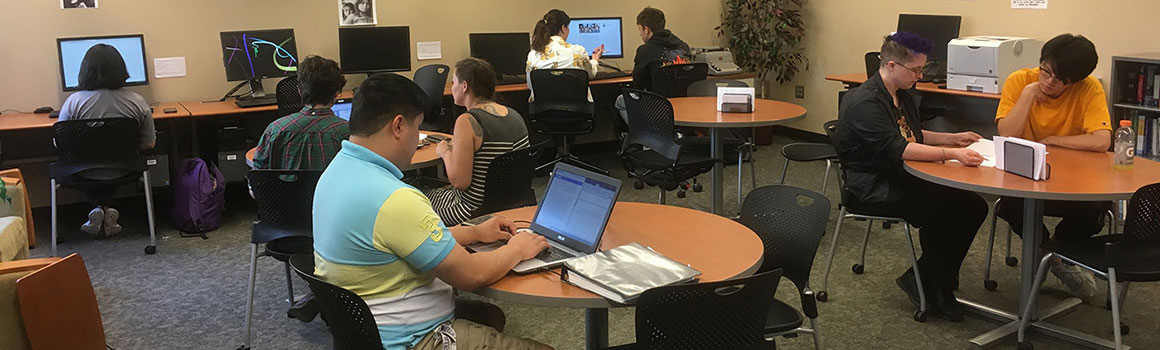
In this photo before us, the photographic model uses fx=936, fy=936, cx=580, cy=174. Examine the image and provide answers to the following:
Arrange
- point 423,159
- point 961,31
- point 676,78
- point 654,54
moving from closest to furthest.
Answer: point 423,159, point 676,78, point 654,54, point 961,31

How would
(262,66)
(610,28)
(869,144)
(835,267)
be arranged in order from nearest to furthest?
1. (869,144)
2. (835,267)
3. (262,66)
4. (610,28)

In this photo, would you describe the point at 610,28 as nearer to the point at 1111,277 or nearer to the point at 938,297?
the point at 938,297

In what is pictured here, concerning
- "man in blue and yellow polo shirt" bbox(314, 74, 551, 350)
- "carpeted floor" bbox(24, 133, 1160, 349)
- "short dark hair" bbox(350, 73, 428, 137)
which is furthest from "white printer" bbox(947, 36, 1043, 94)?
"short dark hair" bbox(350, 73, 428, 137)

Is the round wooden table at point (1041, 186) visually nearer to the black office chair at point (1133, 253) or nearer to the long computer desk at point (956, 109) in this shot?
the black office chair at point (1133, 253)

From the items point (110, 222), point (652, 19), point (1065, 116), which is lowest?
point (110, 222)

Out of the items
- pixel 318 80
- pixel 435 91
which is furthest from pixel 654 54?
pixel 318 80

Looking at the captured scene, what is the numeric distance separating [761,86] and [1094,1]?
2.87 m

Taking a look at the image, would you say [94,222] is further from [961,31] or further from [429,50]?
[961,31]

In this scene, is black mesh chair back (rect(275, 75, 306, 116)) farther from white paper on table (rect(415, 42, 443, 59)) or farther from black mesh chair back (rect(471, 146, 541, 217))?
black mesh chair back (rect(471, 146, 541, 217))

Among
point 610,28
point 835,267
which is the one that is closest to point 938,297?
point 835,267

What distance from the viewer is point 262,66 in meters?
6.20

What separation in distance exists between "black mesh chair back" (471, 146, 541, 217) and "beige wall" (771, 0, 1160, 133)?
13.0 ft

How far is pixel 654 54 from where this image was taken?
21.2ft

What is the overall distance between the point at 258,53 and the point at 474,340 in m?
4.46
